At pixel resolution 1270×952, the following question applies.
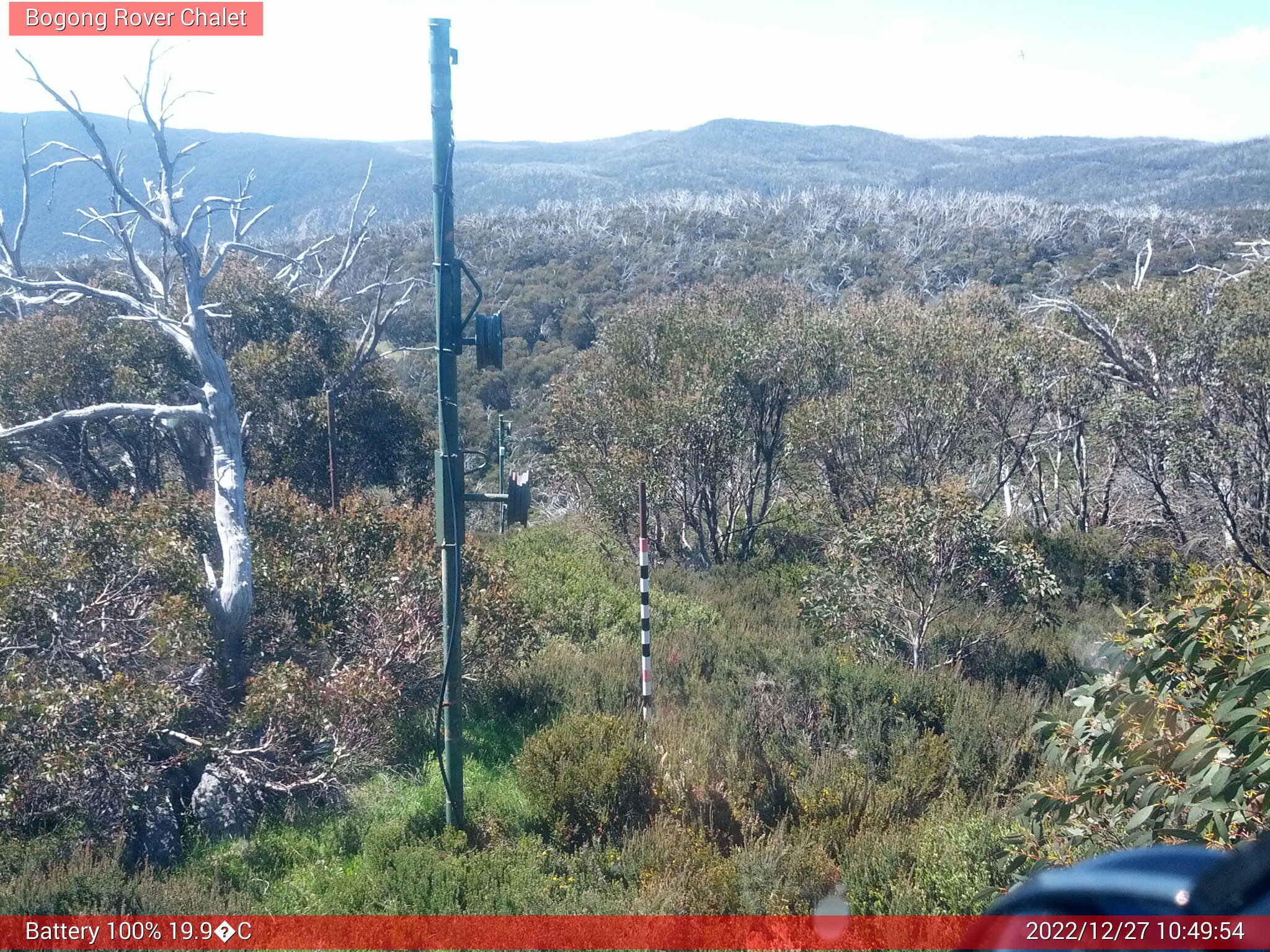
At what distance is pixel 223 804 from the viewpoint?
5.81m

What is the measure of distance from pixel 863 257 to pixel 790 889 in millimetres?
32963

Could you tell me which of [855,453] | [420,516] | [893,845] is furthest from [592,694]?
[855,453]

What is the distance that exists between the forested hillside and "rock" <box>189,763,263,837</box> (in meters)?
0.02

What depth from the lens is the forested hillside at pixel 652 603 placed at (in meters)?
4.70

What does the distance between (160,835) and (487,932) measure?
2.37 m

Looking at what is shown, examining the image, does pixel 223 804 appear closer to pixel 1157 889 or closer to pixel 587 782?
pixel 587 782

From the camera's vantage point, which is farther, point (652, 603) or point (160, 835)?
point (652, 603)

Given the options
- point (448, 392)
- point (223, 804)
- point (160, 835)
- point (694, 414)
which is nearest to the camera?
point (448, 392)

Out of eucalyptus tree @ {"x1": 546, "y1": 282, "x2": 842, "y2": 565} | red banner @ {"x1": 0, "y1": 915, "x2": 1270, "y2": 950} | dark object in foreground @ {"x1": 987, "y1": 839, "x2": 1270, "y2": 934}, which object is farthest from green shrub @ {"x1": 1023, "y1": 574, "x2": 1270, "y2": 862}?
eucalyptus tree @ {"x1": 546, "y1": 282, "x2": 842, "y2": 565}

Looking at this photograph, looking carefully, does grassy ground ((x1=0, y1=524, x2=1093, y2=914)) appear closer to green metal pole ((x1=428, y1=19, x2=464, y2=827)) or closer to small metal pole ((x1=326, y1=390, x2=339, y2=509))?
green metal pole ((x1=428, y1=19, x2=464, y2=827))

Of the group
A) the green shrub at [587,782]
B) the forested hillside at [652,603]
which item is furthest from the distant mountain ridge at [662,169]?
the green shrub at [587,782]

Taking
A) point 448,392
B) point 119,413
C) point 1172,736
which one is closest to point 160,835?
point 119,413

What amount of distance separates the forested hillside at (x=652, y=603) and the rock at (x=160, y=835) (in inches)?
0.7

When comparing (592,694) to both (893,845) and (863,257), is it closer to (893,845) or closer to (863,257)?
(893,845)
